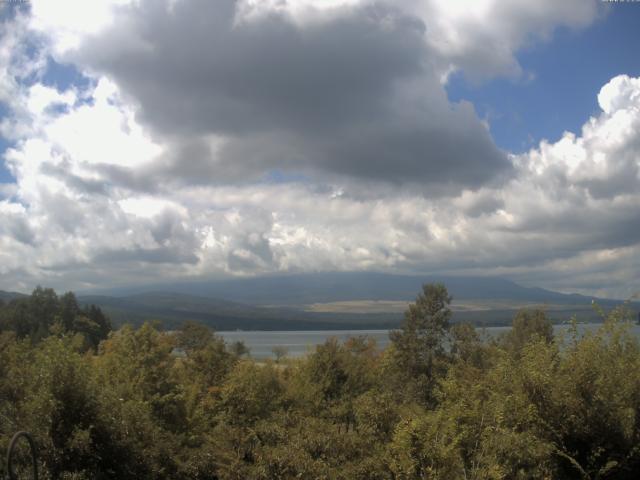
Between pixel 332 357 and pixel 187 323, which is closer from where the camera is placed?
pixel 332 357

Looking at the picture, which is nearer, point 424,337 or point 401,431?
point 401,431

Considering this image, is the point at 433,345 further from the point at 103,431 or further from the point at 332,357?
the point at 103,431

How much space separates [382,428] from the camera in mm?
15891

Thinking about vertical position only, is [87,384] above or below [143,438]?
above

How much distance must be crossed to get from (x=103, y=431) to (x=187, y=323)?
55552 millimetres

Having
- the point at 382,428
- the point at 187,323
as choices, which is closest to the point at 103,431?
the point at 382,428

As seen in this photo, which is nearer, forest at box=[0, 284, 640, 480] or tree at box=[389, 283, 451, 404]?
forest at box=[0, 284, 640, 480]

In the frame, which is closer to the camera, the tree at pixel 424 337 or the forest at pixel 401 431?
the forest at pixel 401 431

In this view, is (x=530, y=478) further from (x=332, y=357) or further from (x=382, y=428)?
(x=332, y=357)

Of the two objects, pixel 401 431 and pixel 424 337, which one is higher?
pixel 401 431

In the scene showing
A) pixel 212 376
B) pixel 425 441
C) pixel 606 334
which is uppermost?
pixel 606 334

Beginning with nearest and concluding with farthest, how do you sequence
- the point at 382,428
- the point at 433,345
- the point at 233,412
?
the point at 382,428
the point at 233,412
the point at 433,345

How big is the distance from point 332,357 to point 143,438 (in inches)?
879

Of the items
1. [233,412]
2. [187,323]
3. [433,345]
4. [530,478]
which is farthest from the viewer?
[187,323]
